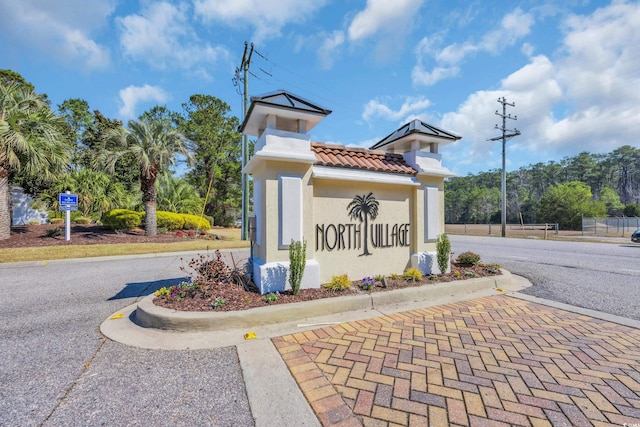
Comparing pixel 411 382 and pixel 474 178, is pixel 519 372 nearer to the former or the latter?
pixel 411 382

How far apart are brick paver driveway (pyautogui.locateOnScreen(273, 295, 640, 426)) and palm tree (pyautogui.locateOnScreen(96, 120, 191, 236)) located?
14.2 metres

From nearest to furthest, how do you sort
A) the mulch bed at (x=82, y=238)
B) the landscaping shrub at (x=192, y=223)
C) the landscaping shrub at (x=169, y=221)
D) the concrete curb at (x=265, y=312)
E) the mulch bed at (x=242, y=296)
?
1. the concrete curb at (x=265, y=312)
2. the mulch bed at (x=242, y=296)
3. the mulch bed at (x=82, y=238)
4. the landscaping shrub at (x=169, y=221)
5. the landscaping shrub at (x=192, y=223)

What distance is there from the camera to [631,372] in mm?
2717

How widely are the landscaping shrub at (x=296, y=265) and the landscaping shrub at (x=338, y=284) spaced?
0.63m

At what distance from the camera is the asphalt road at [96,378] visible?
2158 mm

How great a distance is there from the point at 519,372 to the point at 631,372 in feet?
3.72

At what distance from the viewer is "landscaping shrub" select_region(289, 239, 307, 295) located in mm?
4600

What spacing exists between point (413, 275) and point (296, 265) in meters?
2.63

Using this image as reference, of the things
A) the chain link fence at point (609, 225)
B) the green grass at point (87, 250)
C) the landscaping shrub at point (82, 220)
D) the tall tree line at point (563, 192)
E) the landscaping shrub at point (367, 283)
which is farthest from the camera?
the tall tree line at point (563, 192)

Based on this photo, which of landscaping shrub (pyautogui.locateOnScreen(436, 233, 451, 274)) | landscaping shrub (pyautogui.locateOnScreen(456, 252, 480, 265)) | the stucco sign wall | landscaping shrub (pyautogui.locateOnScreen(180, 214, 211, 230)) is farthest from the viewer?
landscaping shrub (pyautogui.locateOnScreen(180, 214, 211, 230))

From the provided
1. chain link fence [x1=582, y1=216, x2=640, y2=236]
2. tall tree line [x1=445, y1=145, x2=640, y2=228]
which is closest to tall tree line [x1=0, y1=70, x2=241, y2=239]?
chain link fence [x1=582, y1=216, x2=640, y2=236]

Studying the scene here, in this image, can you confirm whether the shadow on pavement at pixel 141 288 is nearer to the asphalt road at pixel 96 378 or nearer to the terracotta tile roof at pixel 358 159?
the asphalt road at pixel 96 378

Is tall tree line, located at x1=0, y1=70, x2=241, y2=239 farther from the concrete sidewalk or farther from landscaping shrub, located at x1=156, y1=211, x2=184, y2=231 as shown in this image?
the concrete sidewalk

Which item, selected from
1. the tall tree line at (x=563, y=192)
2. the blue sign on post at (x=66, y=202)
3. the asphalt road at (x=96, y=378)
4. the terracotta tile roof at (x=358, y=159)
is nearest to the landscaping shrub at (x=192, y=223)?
the blue sign on post at (x=66, y=202)
